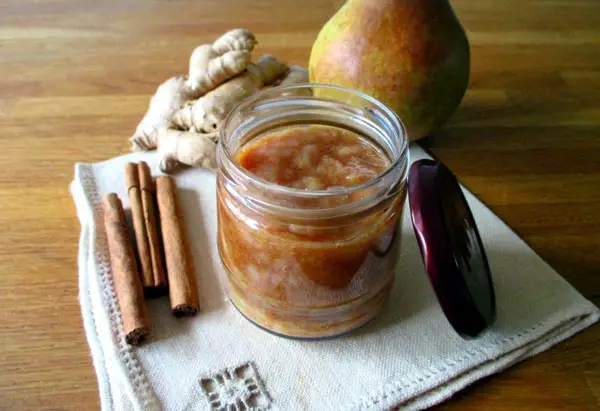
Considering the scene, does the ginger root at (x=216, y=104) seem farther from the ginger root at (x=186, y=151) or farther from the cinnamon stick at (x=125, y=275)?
the cinnamon stick at (x=125, y=275)

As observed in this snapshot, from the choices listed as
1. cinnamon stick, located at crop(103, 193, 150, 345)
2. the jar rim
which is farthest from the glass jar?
cinnamon stick, located at crop(103, 193, 150, 345)

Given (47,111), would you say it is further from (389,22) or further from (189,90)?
(389,22)

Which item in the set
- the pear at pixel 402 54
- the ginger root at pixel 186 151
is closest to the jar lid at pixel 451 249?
the pear at pixel 402 54

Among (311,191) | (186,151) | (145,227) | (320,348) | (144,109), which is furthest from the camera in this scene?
(144,109)

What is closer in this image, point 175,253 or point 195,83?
point 175,253

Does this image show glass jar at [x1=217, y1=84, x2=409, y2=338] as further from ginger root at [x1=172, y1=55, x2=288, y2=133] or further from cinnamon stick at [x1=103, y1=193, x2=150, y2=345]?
ginger root at [x1=172, y1=55, x2=288, y2=133]

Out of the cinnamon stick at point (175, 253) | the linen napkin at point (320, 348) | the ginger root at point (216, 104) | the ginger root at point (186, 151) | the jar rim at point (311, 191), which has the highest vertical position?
the jar rim at point (311, 191)

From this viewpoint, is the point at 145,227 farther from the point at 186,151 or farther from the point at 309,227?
the point at 309,227

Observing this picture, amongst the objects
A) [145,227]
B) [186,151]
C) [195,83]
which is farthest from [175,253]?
[195,83]
